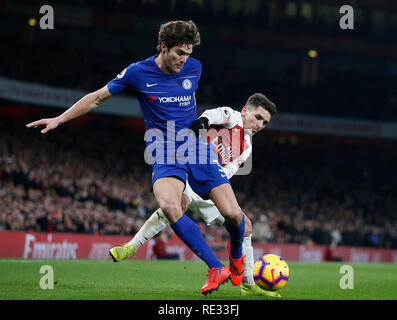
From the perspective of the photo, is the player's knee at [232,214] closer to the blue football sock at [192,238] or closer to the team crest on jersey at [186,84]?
the blue football sock at [192,238]

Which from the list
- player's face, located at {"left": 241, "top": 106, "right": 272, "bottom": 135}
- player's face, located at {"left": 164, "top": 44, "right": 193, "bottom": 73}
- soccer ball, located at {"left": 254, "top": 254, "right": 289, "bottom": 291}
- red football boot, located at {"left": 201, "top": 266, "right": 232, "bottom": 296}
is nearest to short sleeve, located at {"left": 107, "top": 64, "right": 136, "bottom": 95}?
player's face, located at {"left": 164, "top": 44, "right": 193, "bottom": 73}

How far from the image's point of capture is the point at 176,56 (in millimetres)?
6738

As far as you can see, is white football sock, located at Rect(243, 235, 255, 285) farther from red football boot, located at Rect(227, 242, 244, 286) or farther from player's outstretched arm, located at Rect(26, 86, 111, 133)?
player's outstretched arm, located at Rect(26, 86, 111, 133)

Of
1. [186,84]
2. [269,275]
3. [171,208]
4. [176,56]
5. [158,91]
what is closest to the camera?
[171,208]

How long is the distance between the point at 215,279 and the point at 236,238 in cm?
87

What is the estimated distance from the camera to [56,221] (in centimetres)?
1883

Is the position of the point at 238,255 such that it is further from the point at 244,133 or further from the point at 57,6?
the point at 57,6

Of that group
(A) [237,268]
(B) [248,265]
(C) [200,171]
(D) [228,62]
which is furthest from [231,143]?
(D) [228,62]

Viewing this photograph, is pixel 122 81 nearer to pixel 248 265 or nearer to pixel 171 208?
pixel 171 208

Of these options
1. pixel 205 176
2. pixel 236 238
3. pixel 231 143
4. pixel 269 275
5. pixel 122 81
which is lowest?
pixel 269 275

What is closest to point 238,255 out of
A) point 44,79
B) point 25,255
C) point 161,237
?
point 25,255

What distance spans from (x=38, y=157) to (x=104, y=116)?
327 inches

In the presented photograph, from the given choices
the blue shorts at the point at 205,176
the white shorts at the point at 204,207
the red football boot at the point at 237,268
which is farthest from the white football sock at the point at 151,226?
the blue shorts at the point at 205,176

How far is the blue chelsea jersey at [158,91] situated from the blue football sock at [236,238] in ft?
4.22
